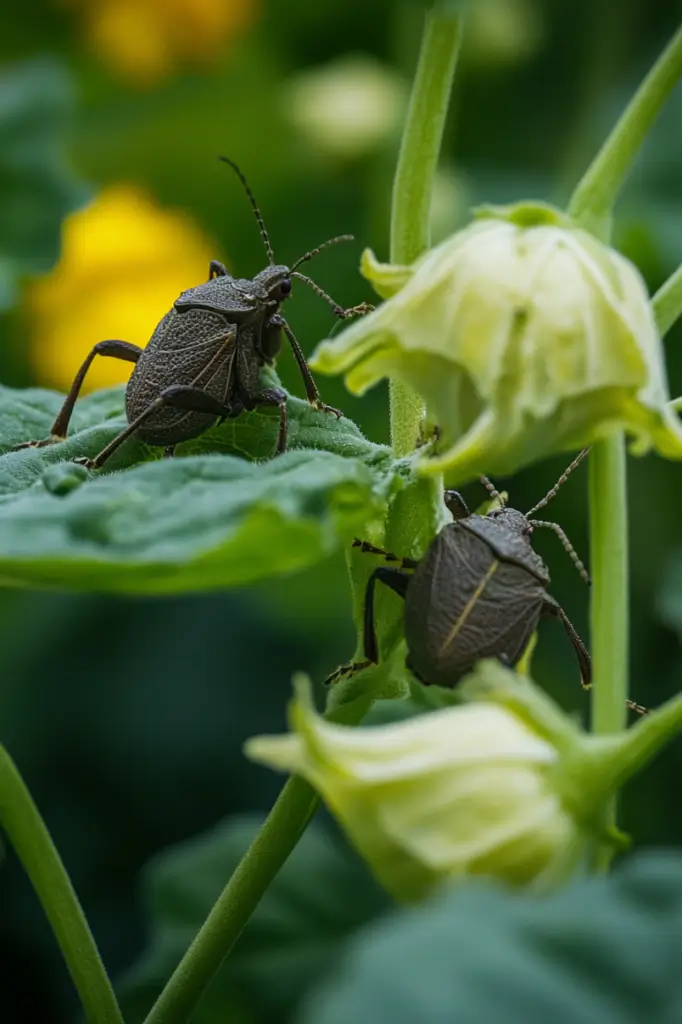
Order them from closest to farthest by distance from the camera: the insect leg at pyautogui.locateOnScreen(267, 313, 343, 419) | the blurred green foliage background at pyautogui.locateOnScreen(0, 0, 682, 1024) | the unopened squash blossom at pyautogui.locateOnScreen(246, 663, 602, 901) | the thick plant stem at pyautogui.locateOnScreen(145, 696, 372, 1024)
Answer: the unopened squash blossom at pyautogui.locateOnScreen(246, 663, 602, 901), the thick plant stem at pyautogui.locateOnScreen(145, 696, 372, 1024), the insect leg at pyautogui.locateOnScreen(267, 313, 343, 419), the blurred green foliage background at pyautogui.locateOnScreen(0, 0, 682, 1024)

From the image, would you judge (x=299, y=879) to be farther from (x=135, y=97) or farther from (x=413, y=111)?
(x=135, y=97)

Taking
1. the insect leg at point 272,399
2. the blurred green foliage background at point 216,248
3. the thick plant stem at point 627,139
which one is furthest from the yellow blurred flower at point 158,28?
the thick plant stem at point 627,139

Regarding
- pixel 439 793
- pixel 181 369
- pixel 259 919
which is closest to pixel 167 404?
pixel 181 369

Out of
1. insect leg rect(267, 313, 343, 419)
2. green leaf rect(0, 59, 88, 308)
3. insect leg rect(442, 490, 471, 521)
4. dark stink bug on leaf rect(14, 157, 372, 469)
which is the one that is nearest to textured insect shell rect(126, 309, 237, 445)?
dark stink bug on leaf rect(14, 157, 372, 469)

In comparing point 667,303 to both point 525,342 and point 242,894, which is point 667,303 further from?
point 242,894

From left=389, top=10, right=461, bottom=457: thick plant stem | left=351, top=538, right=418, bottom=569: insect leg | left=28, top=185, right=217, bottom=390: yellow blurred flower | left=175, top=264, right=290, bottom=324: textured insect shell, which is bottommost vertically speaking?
left=28, top=185, right=217, bottom=390: yellow blurred flower

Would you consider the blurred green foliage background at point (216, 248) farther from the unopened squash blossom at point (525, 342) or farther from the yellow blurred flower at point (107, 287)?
the unopened squash blossom at point (525, 342)

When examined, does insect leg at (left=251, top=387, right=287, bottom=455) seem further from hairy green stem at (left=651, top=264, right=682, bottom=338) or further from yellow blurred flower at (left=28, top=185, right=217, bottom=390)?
yellow blurred flower at (left=28, top=185, right=217, bottom=390)
